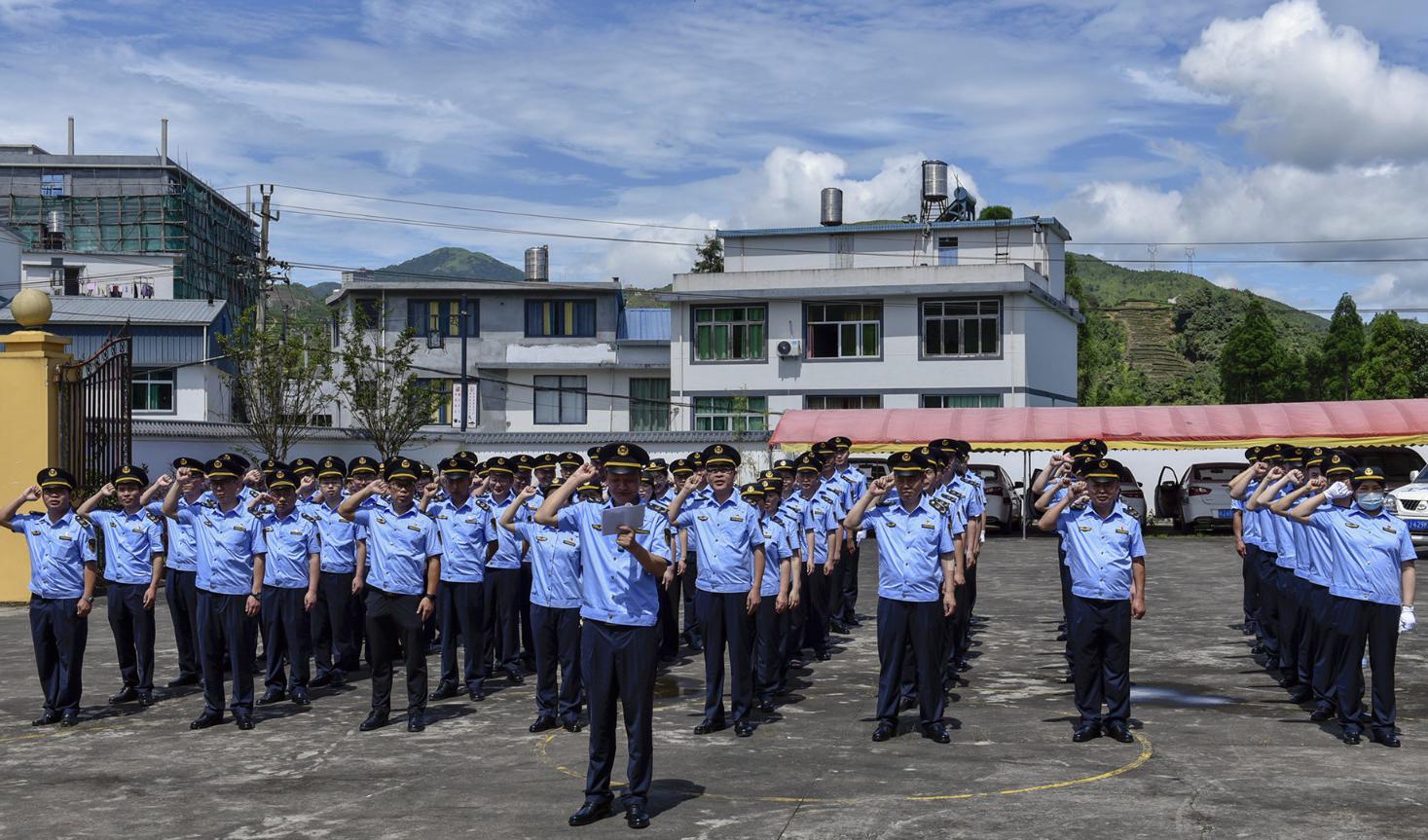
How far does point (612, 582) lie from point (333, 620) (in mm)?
6119

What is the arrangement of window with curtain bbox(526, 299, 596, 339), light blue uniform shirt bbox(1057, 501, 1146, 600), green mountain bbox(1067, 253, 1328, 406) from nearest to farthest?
1. light blue uniform shirt bbox(1057, 501, 1146, 600)
2. window with curtain bbox(526, 299, 596, 339)
3. green mountain bbox(1067, 253, 1328, 406)

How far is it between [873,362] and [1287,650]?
31.5m

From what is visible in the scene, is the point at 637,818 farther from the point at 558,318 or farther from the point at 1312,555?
the point at 558,318

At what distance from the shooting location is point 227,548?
11.0m

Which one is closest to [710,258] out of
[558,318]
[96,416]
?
[558,318]

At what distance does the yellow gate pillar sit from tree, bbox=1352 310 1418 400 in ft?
190

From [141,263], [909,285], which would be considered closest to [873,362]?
[909,285]

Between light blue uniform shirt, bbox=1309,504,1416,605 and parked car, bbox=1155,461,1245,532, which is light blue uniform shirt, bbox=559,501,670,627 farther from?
parked car, bbox=1155,461,1245,532

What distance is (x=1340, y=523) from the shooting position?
10.1 meters

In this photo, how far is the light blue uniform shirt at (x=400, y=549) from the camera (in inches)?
413

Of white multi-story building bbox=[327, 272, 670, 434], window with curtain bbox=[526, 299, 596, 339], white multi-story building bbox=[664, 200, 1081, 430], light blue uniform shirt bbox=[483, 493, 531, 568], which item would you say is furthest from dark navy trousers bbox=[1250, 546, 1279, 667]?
window with curtain bbox=[526, 299, 596, 339]

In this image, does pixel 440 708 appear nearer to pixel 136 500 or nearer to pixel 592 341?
pixel 136 500

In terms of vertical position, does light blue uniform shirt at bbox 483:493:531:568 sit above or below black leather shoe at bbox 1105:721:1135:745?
above

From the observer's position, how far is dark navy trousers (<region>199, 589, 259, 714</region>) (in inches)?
425
